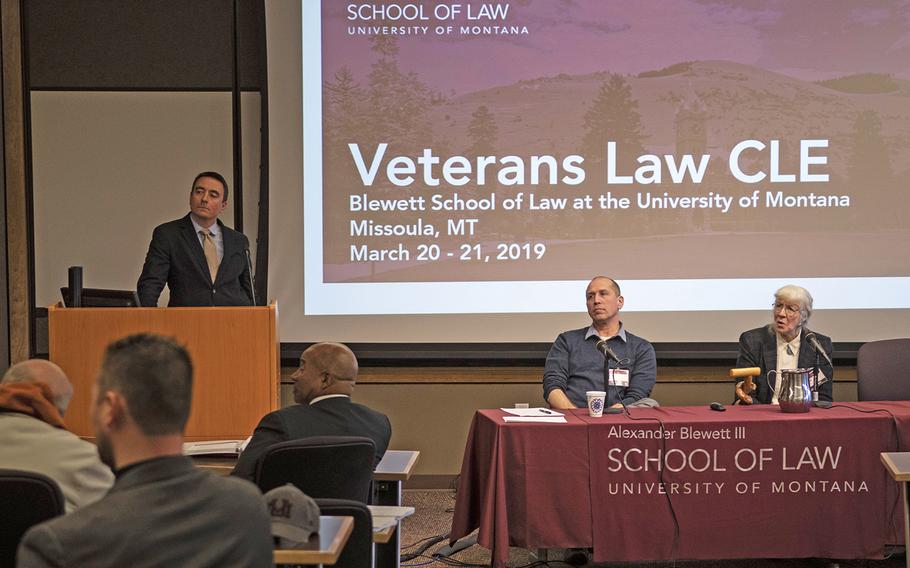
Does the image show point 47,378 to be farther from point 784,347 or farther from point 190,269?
point 784,347

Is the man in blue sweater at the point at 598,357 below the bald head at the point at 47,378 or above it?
below

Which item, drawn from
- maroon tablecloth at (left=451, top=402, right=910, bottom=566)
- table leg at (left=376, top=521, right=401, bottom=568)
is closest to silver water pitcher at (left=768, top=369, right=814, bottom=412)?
maroon tablecloth at (left=451, top=402, right=910, bottom=566)

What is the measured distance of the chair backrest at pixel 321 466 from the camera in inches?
103

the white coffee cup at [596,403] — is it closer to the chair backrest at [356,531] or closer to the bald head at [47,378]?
the chair backrest at [356,531]

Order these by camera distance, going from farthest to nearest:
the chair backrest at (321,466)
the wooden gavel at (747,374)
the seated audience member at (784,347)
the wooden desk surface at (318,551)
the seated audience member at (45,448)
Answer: the seated audience member at (784,347)
the wooden gavel at (747,374)
the chair backrest at (321,466)
the seated audience member at (45,448)
the wooden desk surface at (318,551)

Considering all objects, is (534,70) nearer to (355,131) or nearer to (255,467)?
(355,131)

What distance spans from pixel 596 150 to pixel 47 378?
3757mm

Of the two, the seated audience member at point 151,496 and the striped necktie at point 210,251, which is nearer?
the seated audience member at point 151,496

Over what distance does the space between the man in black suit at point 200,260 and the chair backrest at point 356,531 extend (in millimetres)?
2202

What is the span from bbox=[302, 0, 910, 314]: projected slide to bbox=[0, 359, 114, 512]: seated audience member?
3.35 m

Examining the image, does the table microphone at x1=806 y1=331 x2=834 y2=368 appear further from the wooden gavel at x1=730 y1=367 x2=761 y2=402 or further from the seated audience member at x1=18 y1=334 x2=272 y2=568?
the seated audience member at x1=18 y1=334 x2=272 y2=568

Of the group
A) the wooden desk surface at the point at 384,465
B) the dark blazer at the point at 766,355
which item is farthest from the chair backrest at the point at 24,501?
the dark blazer at the point at 766,355

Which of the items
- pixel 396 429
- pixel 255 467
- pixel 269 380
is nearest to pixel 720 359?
pixel 396 429

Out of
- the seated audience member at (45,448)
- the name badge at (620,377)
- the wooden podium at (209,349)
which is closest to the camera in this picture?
the seated audience member at (45,448)
